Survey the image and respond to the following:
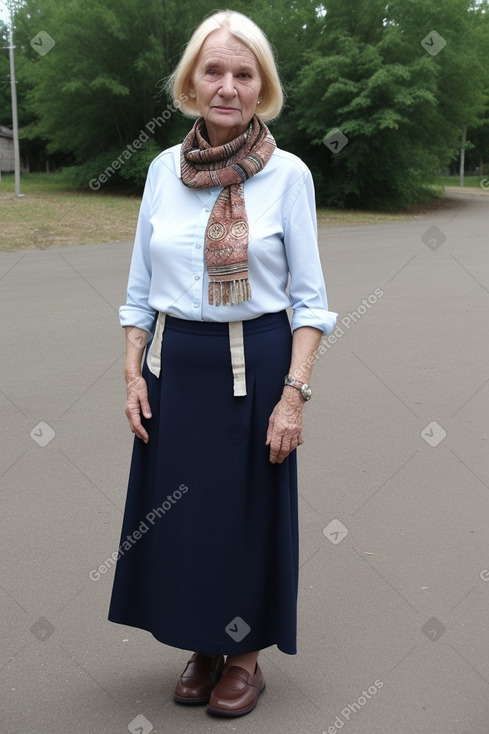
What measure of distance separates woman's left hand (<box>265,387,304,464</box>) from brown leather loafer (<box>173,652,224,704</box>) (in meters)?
0.82

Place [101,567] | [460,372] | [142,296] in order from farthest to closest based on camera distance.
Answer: [460,372]
[101,567]
[142,296]

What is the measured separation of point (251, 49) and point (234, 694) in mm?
2019

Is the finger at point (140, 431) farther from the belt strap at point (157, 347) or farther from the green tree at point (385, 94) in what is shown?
the green tree at point (385, 94)

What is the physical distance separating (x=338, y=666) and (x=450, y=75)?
105 feet

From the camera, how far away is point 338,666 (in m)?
3.17

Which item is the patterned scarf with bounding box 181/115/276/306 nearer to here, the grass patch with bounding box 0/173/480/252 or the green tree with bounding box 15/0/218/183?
the grass patch with bounding box 0/173/480/252

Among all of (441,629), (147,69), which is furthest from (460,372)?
(147,69)

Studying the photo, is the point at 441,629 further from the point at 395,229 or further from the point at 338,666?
the point at 395,229

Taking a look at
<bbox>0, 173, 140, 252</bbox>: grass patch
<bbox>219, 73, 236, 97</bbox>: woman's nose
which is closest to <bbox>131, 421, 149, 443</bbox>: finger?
<bbox>219, 73, 236, 97</bbox>: woman's nose

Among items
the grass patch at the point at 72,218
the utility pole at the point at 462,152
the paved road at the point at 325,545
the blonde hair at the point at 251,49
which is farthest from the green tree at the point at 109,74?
the blonde hair at the point at 251,49

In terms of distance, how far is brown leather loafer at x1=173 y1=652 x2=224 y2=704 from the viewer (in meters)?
2.92

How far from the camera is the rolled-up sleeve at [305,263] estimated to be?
2.59 metres

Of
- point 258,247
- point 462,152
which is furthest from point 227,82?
point 462,152

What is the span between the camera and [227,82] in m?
2.56
